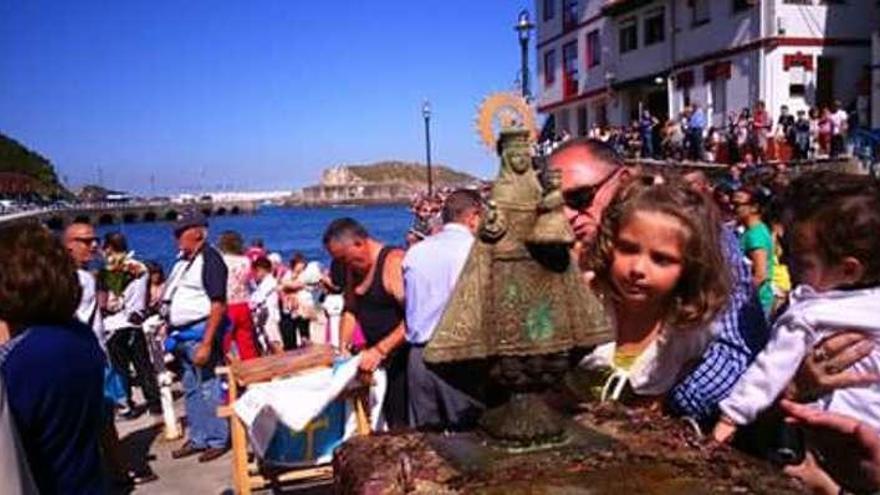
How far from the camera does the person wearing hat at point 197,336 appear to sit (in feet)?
24.8

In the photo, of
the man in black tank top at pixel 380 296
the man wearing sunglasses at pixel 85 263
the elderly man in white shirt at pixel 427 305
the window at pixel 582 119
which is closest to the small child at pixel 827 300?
the elderly man in white shirt at pixel 427 305

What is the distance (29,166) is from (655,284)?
138 meters

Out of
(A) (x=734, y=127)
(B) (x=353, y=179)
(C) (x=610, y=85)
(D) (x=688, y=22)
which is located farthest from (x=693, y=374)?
(B) (x=353, y=179)

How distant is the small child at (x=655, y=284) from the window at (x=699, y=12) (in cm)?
3051

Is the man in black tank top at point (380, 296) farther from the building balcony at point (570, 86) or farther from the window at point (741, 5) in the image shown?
the building balcony at point (570, 86)

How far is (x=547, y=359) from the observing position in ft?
6.35

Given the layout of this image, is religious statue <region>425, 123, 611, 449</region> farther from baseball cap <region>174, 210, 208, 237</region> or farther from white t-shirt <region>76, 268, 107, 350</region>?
baseball cap <region>174, 210, 208, 237</region>

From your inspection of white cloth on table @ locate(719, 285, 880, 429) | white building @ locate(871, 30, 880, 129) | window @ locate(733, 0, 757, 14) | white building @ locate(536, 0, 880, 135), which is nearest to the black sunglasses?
white cloth on table @ locate(719, 285, 880, 429)

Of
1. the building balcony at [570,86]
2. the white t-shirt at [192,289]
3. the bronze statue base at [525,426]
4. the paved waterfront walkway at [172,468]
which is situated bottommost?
the paved waterfront walkway at [172,468]

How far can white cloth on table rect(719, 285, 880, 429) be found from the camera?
2.12 metres

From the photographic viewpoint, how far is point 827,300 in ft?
7.07

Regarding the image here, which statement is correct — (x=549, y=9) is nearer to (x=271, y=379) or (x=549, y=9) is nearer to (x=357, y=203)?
(x=271, y=379)

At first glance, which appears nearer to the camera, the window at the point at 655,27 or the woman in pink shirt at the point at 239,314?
the woman in pink shirt at the point at 239,314

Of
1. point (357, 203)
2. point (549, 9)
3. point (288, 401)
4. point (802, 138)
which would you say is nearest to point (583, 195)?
point (288, 401)
